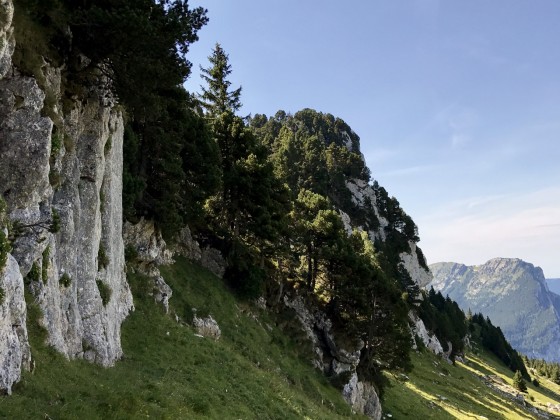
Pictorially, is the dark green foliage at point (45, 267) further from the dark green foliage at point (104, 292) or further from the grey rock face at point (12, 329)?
the dark green foliage at point (104, 292)

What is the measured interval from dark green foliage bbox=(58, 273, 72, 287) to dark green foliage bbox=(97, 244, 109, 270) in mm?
3856

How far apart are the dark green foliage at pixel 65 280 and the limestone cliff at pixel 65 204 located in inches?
1.6

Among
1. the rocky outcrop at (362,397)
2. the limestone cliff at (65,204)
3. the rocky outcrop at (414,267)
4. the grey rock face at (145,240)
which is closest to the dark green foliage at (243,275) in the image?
the grey rock face at (145,240)

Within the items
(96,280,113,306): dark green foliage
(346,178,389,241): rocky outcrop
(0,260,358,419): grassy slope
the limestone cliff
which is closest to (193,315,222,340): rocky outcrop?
A: (0,260,358,419): grassy slope

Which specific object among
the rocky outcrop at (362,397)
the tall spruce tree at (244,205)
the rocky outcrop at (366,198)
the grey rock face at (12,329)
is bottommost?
the rocky outcrop at (362,397)

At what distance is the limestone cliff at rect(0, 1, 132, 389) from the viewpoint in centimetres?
1497

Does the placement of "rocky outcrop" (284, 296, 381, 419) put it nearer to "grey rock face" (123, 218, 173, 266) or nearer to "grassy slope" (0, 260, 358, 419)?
"grassy slope" (0, 260, 358, 419)

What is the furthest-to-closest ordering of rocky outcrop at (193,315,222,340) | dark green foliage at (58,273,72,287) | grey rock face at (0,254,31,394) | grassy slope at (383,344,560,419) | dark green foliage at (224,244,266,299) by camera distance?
1. grassy slope at (383,344,560,419)
2. dark green foliage at (224,244,266,299)
3. rocky outcrop at (193,315,222,340)
4. dark green foliage at (58,273,72,287)
5. grey rock face at (0,254,31,394)

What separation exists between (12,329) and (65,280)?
233 inches

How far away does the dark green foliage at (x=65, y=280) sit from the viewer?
18.1 m

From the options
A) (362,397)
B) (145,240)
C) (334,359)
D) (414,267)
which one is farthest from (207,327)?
(414,267)

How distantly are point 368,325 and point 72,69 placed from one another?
137 ft

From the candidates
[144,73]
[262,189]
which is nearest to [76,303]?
[144,73]

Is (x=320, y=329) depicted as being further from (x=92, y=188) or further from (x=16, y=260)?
(x=16, y=260)
